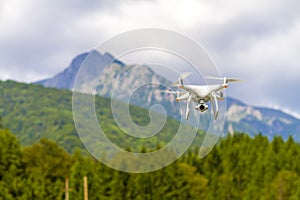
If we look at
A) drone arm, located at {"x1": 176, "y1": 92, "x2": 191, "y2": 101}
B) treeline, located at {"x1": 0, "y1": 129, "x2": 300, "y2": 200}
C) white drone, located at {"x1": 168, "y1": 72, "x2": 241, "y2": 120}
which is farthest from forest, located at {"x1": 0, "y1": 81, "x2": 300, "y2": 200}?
white drone, located at {"x1": 168, "y1": 72, "x2": 241, "y2": 120}

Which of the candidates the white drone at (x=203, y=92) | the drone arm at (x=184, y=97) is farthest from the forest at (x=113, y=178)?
the white drone at (x=203, y=92)

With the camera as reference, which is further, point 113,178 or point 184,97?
point 113,178

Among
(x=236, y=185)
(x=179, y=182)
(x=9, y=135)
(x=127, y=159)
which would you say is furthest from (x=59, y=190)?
(x=127, y=159)

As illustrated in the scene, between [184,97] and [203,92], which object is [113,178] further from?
[203,92]

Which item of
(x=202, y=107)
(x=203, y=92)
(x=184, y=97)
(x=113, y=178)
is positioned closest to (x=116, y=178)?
(x=113, y=178)

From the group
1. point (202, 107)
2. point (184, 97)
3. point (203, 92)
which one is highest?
point (184, 97)

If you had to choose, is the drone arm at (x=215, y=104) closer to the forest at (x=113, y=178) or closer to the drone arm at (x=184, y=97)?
the drone arm at (x=184, y=97)

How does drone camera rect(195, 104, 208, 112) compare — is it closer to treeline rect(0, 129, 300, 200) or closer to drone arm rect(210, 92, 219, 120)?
drone arm rect(210, 92, 219, 120)

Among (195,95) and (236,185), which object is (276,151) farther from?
(195,95)

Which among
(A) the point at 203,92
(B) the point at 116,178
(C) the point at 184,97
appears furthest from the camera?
(B) the point at 116,178
